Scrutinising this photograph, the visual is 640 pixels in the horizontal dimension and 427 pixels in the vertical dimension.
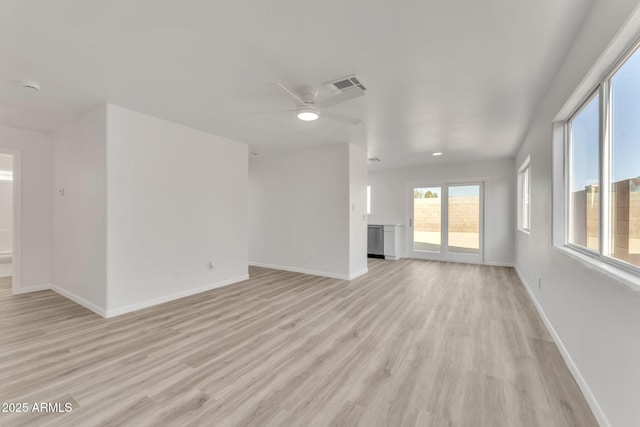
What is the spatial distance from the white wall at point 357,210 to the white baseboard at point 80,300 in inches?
143

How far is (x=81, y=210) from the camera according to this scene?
3.57 meters

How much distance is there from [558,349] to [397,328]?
139 centimetres

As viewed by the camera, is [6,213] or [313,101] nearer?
[313,101]

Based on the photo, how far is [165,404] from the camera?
172 centimetres

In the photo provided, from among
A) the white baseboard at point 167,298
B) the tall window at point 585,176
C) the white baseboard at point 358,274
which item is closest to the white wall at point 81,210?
the white baseboard at point 167,298

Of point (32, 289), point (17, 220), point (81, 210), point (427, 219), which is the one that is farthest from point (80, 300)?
point (427, 219)

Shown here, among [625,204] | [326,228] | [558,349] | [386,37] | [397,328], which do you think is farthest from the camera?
[326,228]

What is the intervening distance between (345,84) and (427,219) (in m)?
5.40

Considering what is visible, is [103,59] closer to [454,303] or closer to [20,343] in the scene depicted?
[20,343]

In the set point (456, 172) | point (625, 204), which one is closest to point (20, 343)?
point (625, 204)

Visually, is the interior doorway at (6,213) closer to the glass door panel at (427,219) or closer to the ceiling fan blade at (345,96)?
the ceiling fan blade at (345,96)

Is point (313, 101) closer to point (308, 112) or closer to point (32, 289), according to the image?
point (308, 112)

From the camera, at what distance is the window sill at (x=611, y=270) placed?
131cm

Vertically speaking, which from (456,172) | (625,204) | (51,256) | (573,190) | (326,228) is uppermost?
(456,172)
